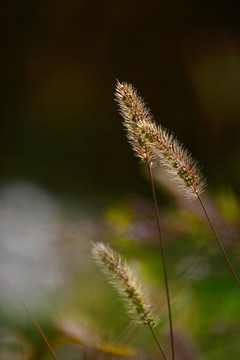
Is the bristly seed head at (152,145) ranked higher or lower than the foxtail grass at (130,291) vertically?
higher

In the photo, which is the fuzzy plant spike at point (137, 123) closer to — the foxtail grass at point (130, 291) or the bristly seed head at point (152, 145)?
the bristly seed head at point (152, 145)

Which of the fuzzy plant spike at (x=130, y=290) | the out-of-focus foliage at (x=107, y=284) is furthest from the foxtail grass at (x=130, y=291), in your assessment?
the out-of-focus foliage at (x=107, y=284)

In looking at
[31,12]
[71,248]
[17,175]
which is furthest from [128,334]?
[31,12]

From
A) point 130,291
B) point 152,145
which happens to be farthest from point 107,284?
point 152,145

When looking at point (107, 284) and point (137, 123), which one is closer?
point (137, 123)

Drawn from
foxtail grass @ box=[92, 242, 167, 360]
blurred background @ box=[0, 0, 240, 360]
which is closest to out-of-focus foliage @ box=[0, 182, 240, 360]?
blurred background @ box=[0, 0, 240, 360]

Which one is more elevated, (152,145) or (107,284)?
(152,145)

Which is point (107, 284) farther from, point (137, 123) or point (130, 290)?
point (137, 123)

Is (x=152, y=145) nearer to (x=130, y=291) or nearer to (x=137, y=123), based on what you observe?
(x=137, y=123)

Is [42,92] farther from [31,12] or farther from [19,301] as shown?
[19,301]
